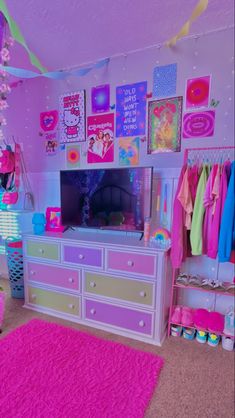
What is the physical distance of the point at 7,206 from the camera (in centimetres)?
290

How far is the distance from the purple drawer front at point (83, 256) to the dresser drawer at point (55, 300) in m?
0.34

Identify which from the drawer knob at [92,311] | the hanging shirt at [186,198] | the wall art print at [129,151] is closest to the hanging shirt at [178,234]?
the hanging shirt at [186,198]

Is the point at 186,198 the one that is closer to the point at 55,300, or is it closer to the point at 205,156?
the point at 205,156

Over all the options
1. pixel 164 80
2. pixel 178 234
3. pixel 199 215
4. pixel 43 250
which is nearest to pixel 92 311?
pixel 43 250

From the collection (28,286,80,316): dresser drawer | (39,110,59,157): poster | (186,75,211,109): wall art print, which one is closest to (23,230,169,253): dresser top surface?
(28,286,80,316): dresser drawer

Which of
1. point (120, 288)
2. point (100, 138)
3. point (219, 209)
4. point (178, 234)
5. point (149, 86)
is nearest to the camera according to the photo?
point (219, 209)

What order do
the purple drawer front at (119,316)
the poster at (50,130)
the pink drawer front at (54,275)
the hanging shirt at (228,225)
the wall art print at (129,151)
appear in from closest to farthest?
the hanging shirt at (228,225), the purple drawer front at (119,316), the pink drawer front at (54,275), the wall art print at (129,151), the poster at (50,130)

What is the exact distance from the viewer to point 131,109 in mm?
2123

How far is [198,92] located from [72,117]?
1270mm

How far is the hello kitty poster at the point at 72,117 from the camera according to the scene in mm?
2352

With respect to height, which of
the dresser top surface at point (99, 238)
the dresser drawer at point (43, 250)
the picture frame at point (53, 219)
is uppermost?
the picture frame at point (53, 219)

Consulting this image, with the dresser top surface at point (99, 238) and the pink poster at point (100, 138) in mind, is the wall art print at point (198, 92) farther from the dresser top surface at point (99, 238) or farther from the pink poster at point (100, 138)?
the dresser top surface at point (99, 238)

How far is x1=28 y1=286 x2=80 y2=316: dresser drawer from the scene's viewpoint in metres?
2.03

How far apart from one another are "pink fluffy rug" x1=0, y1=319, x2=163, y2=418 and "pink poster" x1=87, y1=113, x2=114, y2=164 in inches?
64.0
